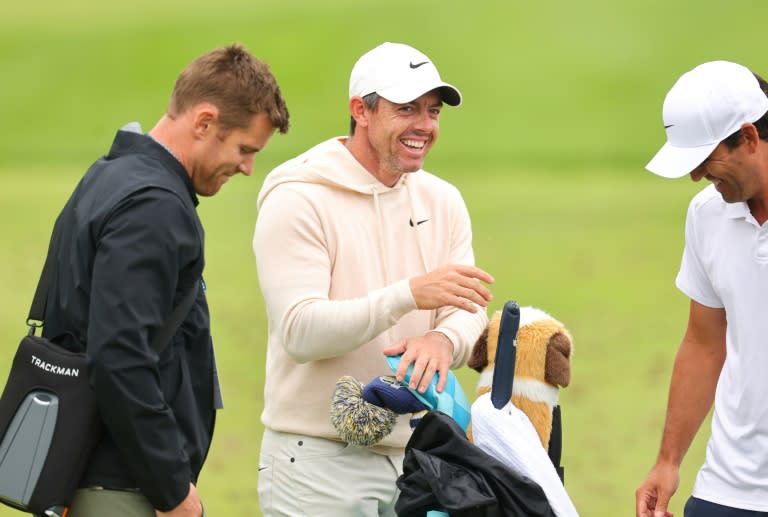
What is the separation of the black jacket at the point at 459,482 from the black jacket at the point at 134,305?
443 mm

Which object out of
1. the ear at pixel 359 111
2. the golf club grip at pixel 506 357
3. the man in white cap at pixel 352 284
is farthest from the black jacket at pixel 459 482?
the ear at pixel 359 111

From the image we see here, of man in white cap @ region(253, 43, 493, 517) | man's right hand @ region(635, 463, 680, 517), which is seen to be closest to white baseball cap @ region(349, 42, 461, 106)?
man in white cap @ region(253, 43, 493, 517)

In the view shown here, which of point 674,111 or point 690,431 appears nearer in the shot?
point 674,111

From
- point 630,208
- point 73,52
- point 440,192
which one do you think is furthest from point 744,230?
point 73,52

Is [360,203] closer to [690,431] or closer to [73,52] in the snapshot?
[690,431]

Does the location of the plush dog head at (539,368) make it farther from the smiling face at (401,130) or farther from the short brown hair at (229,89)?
the short brown hair at (229,89)

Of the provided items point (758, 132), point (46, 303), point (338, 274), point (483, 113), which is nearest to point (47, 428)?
point (46, 303)

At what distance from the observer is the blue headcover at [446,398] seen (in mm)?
2850

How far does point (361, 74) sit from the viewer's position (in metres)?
3.10

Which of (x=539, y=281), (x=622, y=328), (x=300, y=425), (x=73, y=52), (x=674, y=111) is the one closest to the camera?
(x=674, y=111)

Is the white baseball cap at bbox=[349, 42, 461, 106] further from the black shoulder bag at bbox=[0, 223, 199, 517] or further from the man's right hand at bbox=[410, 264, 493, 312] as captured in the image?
the black shoulder bag at bbox=[0, 223, 199, 517]

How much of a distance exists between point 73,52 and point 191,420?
1120 cm

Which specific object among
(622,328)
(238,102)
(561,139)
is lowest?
(622,328)

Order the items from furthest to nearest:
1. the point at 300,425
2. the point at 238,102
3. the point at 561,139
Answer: the point at 561,139 → the point at 300,425 → the point at 238,102
